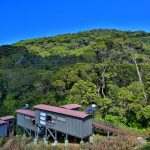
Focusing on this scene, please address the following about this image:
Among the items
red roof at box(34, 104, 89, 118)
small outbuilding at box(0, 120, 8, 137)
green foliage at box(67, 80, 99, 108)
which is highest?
green foliage at box(67, 80, 99, 108)

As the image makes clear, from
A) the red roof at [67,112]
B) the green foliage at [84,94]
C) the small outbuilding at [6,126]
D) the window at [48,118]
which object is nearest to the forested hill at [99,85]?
the green foliage at [84,94]

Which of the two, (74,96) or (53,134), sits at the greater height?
(74,96)

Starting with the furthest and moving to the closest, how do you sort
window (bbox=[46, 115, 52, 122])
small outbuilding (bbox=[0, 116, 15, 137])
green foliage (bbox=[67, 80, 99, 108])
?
1. small outbuilding (bbox=[0, 116, 15, 137])
2. green foliage (bbox=[67, 80, 99, 108])
3. window (bbox=[46, 115, 52, 122])

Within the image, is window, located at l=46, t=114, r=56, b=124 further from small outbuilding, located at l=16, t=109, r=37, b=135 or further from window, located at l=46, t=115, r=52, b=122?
small outbuilding, located at l=16, t=109, r=37, b=135

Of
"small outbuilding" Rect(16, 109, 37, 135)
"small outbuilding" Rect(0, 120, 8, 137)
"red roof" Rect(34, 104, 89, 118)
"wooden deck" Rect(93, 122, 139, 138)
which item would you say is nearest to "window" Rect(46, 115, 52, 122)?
"red roof" Rect(34, 104, 89, 118)

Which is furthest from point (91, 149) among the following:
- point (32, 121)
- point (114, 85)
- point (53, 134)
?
point (114, 85)

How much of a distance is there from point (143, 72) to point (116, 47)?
→ 6.45 meters

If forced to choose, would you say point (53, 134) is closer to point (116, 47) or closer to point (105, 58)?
point (105, 58)

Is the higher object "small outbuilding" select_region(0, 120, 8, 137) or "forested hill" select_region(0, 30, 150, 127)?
"forested hill" select_region(0, 30, 150, 127)

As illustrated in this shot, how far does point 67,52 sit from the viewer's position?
68.9 meters

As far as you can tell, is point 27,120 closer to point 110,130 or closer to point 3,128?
point 3,128

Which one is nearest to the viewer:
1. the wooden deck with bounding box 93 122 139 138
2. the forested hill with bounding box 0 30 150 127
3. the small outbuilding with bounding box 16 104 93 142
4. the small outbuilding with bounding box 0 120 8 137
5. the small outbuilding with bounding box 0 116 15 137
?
the wooden deck with bounding box 93 122 139 138

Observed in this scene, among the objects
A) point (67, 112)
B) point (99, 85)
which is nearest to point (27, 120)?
point (67, 112)

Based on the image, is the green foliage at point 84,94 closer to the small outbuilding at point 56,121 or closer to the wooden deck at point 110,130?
→ the small outbuilding at point 56,121
